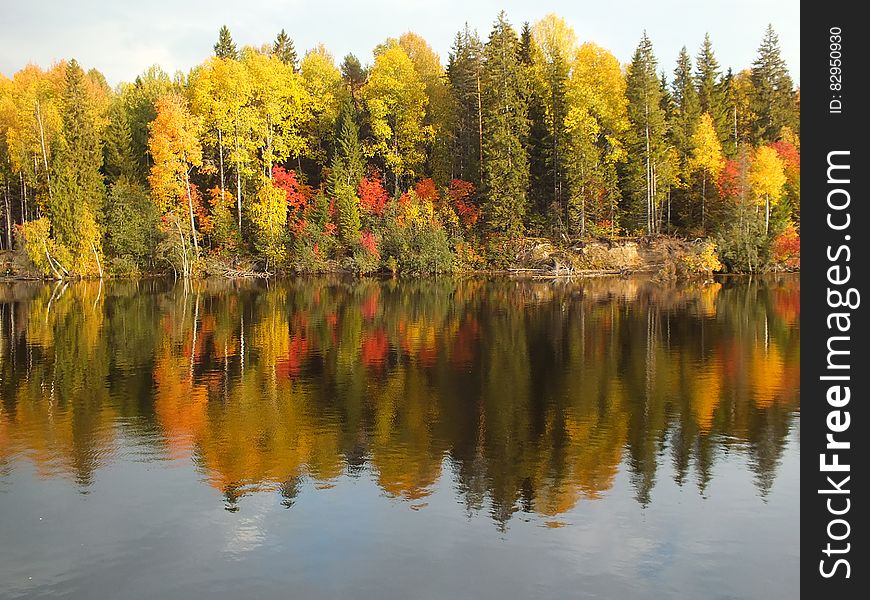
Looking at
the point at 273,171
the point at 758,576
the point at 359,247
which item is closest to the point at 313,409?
the point at 758,576

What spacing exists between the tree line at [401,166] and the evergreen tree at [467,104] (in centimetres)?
19

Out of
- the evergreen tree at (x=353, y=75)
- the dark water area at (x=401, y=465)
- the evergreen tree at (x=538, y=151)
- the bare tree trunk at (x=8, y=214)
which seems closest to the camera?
the dark water area at (x=401, y=465)

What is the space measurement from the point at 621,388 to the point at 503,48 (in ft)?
156

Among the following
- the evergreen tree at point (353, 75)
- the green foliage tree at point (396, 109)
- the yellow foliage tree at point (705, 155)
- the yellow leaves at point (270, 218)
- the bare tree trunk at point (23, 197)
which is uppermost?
the evergreen tree at point (353, 75)

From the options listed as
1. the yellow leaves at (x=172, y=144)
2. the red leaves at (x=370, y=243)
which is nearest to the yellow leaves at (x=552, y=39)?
the red leaves at (x=370, y=243)

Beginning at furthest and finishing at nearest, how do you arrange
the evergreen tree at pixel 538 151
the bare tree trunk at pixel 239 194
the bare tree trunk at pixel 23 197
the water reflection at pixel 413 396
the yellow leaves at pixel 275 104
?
the evergreen tree at pixel 538 151
the bare tree trunk at pixel 23 197
the yellow leaves at pixel 275 104
the bare tree trunk at pixel 239 194
the water reflection at pixel 413 396

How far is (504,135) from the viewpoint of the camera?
196 feet

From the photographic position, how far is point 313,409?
56.7 feet

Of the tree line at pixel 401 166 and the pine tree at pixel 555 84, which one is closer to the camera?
the tree line at pixel 401 166

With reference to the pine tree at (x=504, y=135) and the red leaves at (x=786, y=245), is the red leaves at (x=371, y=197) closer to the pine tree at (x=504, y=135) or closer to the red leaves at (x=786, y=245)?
the pine tree at (x=504, y=135)

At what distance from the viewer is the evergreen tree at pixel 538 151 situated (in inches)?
2498

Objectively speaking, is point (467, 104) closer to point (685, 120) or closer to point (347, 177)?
point (347, 177)
